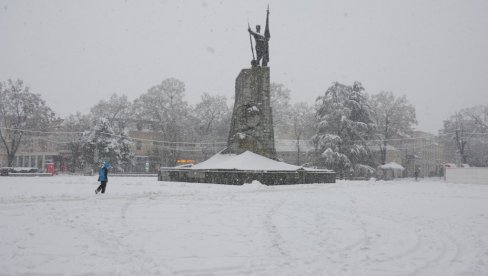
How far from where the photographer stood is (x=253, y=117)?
25.6 meters

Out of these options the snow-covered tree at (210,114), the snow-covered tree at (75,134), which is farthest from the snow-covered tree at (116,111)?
the snow-covered tree at (210,114)

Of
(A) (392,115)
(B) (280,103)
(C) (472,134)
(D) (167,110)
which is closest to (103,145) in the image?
(D) (167,110)

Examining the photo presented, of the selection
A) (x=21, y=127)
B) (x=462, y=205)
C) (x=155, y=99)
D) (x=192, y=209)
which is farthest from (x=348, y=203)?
(x=21, y=127)

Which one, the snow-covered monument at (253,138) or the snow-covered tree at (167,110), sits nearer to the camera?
the snow-covered monument at (253,138)

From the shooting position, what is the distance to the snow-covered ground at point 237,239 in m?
5.71

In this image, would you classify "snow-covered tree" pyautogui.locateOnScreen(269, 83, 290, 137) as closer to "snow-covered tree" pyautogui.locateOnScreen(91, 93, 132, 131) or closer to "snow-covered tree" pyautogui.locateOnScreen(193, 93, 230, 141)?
"snow-covered tree" pyautogui.locateOnScreen(193, 93, 230, 141)

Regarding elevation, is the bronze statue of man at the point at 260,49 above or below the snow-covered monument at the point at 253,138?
above

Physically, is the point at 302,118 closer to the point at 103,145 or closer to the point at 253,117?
the point at 103,145

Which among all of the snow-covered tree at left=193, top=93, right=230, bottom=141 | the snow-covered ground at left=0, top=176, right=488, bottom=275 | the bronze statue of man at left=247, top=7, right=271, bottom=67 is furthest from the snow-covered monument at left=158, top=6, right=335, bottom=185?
the snow-covered tree at left=193, top=93, right=230, bottom=141

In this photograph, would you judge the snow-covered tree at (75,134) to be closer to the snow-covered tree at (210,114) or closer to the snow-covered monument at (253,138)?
the snow-covered tree at (210,114)

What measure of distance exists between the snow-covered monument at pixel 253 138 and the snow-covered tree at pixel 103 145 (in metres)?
22.5

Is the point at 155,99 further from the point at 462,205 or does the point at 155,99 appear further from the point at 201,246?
the point at 201,246

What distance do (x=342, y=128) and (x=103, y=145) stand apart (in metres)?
25.9

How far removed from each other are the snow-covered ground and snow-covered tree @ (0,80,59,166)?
129 feet
